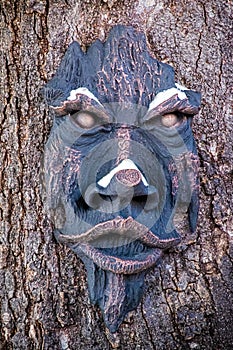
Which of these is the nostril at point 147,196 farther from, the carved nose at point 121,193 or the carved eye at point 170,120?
the carved eye at point 170,120

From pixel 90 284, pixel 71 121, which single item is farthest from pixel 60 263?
pixel 71 121

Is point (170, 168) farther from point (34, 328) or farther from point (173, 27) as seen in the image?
point (34, 328)

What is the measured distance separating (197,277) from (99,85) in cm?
46

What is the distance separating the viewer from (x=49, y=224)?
45.7 inches

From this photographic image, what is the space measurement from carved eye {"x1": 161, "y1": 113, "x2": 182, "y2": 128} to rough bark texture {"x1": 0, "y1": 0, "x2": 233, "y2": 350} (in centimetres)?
13

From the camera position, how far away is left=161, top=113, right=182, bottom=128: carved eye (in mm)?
1073

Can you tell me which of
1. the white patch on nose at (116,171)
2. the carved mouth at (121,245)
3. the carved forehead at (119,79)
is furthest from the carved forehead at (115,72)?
the carved mouth at (121,245)

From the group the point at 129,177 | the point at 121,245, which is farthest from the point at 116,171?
the point at 121,245

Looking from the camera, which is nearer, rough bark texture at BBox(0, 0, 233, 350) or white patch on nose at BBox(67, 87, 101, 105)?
white patch on nose at BBox(67, 87, 101, 105)

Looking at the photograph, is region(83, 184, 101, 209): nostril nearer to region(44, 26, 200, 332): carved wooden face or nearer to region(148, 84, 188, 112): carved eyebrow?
region(44, 26, 200, 332): carved wooden face

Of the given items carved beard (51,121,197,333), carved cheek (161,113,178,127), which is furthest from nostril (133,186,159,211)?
carved cheek (161,113,178,127)

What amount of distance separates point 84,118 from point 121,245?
26 centimetres

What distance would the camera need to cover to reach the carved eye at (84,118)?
3.47 feet

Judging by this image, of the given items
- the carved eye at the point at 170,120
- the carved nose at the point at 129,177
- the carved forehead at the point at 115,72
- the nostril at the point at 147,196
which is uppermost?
the carved forehead at the point at 115,72
